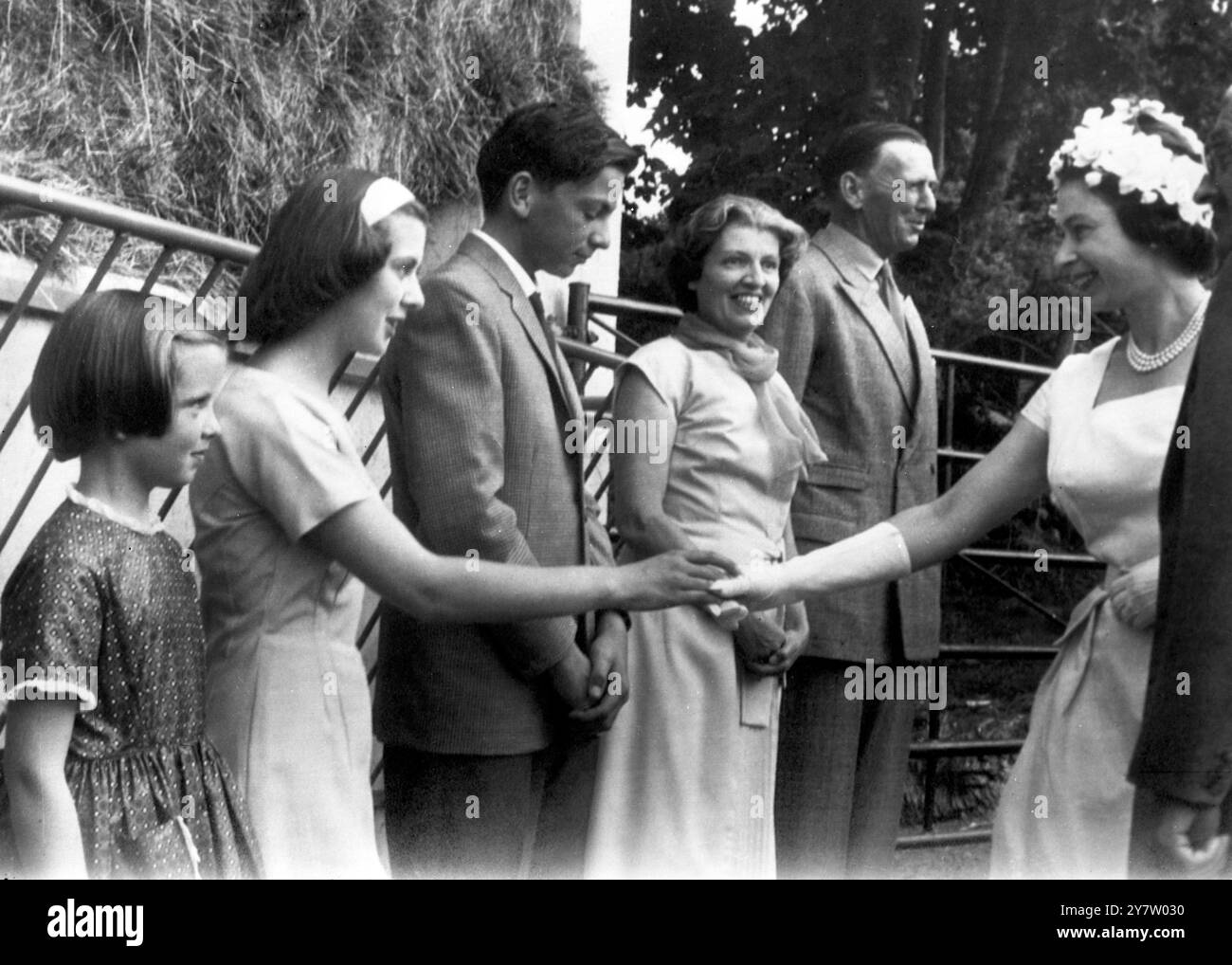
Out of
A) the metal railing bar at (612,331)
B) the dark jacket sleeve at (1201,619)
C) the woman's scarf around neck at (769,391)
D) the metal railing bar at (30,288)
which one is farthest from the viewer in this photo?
the metal railing bar at (612,331)

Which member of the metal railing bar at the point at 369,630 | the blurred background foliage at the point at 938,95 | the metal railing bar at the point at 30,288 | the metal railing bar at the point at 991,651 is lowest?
the metal railing bar at the point at 991,651

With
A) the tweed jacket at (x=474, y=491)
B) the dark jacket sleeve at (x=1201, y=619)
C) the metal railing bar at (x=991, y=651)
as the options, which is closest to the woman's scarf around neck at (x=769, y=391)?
the tweed jacket at (x=474, y=491)

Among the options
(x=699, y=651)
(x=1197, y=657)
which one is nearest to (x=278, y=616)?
(x=699, y=651)

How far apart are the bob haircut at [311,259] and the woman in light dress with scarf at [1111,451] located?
141 centimetres

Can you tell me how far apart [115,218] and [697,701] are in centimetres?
169

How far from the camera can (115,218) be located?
3.64 metres

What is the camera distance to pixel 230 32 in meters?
5.42

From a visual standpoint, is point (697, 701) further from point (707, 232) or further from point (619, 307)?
point (619, 307)

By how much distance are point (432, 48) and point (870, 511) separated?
8.26 feet

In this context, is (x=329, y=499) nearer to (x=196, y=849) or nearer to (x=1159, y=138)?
(x=196, y=849)

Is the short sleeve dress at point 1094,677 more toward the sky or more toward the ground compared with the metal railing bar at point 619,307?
more toward the ground

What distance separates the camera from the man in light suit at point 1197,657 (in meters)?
2.40

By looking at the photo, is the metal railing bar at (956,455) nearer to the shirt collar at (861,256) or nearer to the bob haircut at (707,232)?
the shirt collar at (861,256)

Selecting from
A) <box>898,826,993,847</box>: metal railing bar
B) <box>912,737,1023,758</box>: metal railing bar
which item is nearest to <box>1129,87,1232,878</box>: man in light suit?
<box>898,826,993,847</box>: metal railing bar
